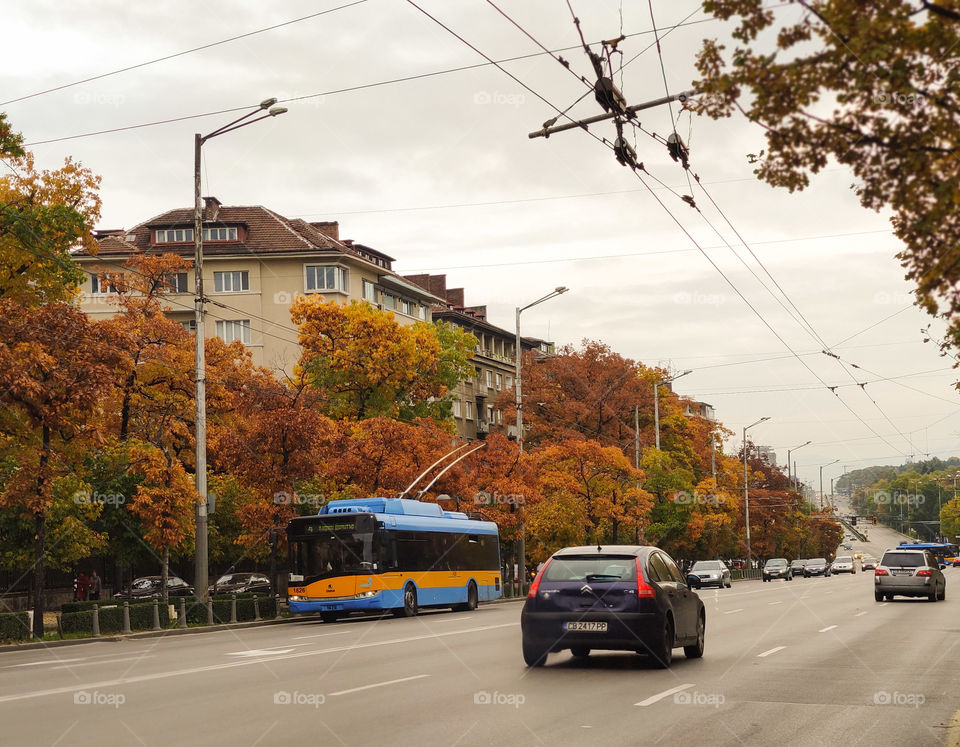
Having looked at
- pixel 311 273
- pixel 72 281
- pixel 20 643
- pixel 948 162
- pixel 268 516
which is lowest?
pixel 20 643

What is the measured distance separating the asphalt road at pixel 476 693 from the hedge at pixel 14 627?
6.67 ft

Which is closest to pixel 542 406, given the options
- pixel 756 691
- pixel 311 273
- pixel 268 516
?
pixel 311 273

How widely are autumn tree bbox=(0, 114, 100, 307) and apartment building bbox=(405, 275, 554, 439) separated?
48.8 m

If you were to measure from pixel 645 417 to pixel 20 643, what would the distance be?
6436cm

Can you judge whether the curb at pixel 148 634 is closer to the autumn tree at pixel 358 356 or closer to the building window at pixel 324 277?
the autumn tree at pixel 358 356

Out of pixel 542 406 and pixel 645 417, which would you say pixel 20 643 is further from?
pixel 645 417

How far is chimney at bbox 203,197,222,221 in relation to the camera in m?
72.5

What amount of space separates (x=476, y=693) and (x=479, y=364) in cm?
7746

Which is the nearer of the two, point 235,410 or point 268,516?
point 268,516

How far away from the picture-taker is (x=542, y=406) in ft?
262

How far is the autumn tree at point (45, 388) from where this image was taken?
23.7m

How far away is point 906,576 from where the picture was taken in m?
36.0

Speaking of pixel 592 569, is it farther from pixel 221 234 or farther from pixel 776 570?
pixel 776 570

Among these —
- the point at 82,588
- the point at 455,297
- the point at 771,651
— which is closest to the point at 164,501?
the point at 82,588
